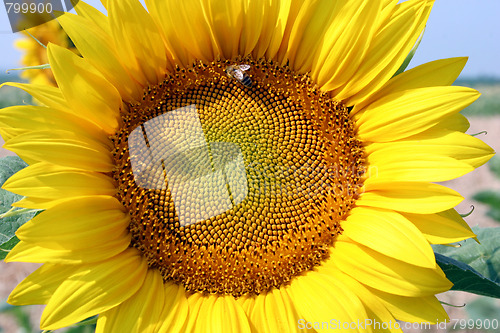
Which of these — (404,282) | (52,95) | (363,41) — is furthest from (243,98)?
(404,282)

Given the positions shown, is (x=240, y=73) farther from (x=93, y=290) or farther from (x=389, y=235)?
(x=93, y=290)

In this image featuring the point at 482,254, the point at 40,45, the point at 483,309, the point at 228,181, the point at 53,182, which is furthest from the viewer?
the point at 483,309

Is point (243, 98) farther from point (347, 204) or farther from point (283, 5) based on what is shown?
point (347, 204)

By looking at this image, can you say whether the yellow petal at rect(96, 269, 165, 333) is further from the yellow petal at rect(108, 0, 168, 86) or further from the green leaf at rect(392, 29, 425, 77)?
the green leaf at rect(392, 29, 425, 77)

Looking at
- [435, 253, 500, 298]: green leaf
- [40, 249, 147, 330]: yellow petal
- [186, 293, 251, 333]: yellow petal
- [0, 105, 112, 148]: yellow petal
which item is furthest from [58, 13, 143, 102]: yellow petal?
[435, 253, 500, 298]: green leaf

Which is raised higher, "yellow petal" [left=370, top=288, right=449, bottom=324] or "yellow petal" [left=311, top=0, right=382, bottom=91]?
"yellow petal" [left=311, top=0, right=382, bottom=91]

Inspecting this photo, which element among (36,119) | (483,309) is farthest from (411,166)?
(483,309)
